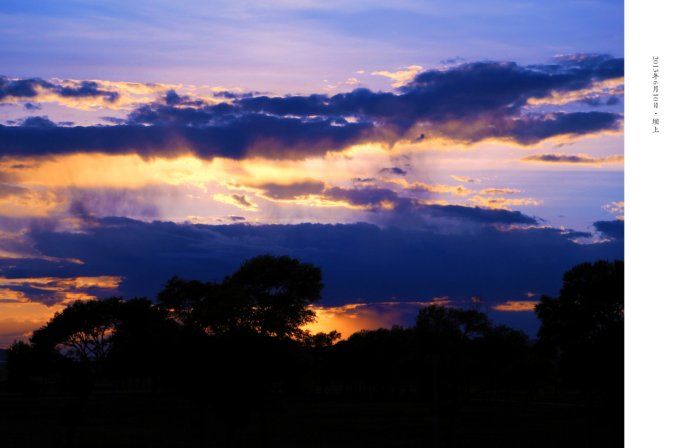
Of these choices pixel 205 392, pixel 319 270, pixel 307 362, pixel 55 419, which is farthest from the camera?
pixel 55 419

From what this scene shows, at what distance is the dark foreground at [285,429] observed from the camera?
71438mm

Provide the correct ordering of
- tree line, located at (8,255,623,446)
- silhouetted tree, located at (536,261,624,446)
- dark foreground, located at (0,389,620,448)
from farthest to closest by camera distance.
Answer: dark foreground, located at (0,389,620,448)
silhouetted tree, located at (536,261,624,446)
tree line, located at (8,255,623,446)

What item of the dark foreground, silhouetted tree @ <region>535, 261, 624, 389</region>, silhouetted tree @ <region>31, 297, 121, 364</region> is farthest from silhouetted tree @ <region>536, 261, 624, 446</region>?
silhouetted tree @ <region>31, 297, 121, 364</region>

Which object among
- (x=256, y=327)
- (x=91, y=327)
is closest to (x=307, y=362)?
(x=256, y=327)

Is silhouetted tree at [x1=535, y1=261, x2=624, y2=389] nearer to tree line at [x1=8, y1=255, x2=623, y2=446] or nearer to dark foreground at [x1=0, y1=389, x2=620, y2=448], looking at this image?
tree line at [x1=8, y1=255, x2=623, y2=446]

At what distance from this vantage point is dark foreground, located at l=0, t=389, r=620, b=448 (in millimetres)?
71438

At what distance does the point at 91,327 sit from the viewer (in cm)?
7288

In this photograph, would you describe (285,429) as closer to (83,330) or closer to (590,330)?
(83,330)

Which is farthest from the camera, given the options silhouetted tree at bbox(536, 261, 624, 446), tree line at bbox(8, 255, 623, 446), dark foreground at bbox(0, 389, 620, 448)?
dark foreground at bbox(0, 389, 620, 448)

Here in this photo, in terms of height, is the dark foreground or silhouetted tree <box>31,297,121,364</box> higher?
silhouetted tree <box>31,297,121,364</box>

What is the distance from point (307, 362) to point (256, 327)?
4.83 m

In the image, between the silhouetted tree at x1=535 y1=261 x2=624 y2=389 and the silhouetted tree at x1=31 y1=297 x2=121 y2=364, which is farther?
the silhouetted tree at x1=31 y1=297 x2=121 y2=364
